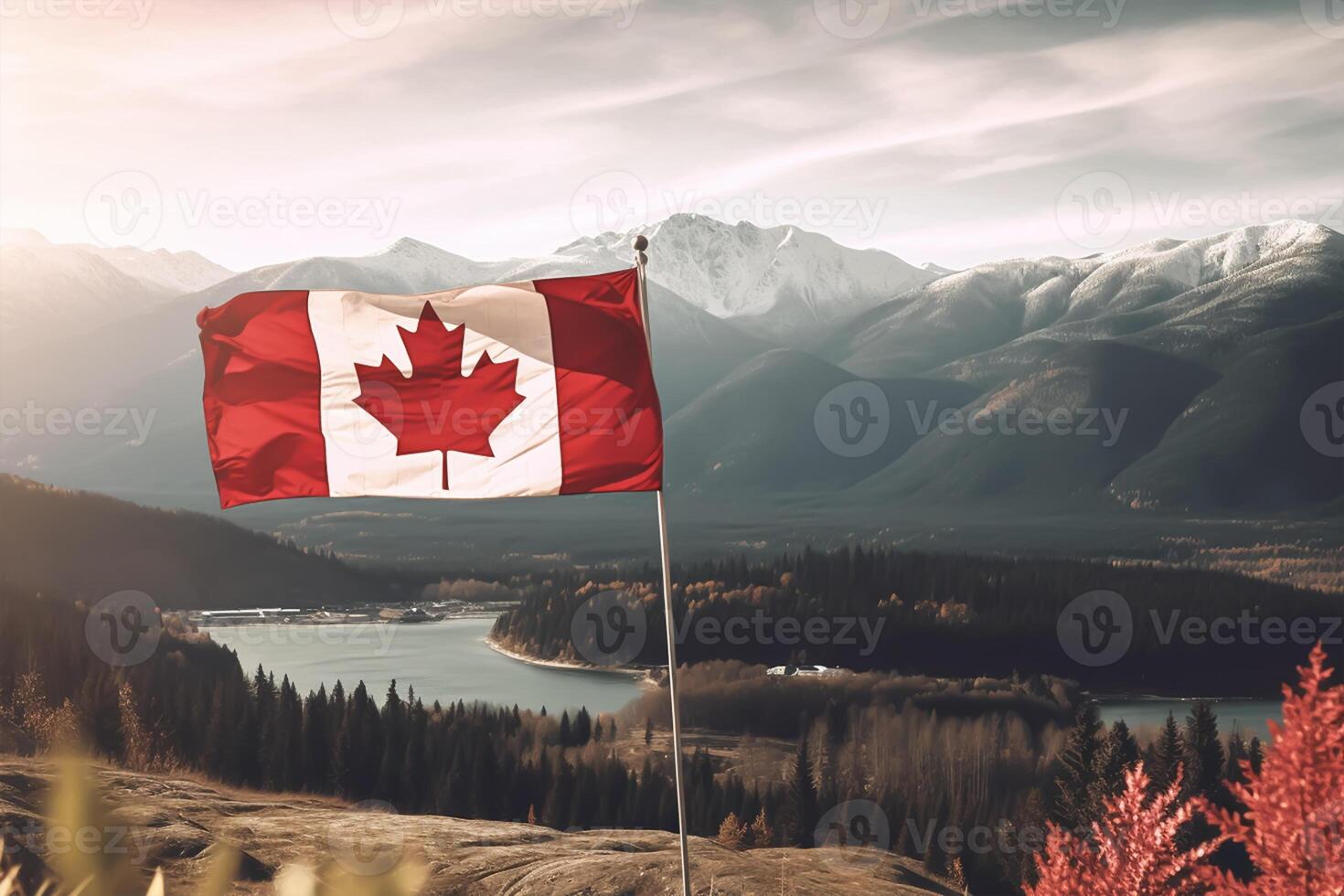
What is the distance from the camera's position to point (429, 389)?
681 inches

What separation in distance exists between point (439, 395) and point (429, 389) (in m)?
0.17

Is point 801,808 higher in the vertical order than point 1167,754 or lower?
lower

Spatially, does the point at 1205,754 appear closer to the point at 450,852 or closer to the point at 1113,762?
the point at 1113,762

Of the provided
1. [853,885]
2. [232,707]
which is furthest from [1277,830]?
[232,707]

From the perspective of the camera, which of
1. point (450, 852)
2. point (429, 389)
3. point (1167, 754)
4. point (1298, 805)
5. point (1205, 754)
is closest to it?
point (1298, 805)

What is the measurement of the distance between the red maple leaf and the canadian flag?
2 cm

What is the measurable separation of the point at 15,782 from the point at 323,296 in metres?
17.8

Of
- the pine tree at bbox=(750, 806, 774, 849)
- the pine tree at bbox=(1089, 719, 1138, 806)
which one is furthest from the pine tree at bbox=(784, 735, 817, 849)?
the pine tree at bbox=(1089, 719, 1138, 806)

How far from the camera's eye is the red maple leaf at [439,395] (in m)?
17.1

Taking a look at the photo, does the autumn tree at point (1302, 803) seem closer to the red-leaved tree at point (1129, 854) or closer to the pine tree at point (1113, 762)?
the red-leaved tree at point (1129, 854)

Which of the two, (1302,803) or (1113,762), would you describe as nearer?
(1302,803)

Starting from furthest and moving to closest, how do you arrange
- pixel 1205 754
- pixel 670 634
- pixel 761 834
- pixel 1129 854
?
pixel 1205 754 → pixel 761 834 → pixel 670 634 → pixel 1129 854

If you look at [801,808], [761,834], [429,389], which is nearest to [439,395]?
[429,389]

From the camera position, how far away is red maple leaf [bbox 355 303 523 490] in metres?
17.1
